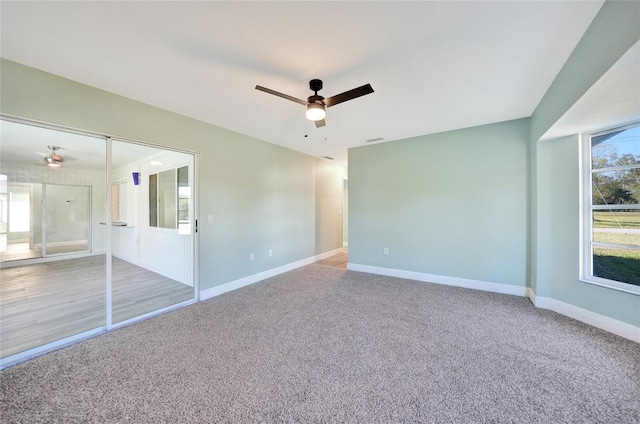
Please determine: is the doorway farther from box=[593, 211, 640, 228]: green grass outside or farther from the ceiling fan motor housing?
box=[593, 211, 640, 228]: green grass outside

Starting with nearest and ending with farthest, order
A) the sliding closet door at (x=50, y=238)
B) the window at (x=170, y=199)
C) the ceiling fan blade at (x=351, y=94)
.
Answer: the ceiling fan blade at (x=351, y=94), the sliding closet door at (x=50, y=238), the window at (x=170, y=199)

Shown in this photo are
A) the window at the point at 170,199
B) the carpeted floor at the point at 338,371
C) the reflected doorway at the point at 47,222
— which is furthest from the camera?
the reflected doorway at the point at 47,222

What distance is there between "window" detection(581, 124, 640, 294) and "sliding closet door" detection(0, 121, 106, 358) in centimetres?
573

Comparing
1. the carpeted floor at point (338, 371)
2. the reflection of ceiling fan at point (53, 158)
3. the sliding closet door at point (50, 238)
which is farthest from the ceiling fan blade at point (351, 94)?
the reflection of ceiling fan at point (53, 158)

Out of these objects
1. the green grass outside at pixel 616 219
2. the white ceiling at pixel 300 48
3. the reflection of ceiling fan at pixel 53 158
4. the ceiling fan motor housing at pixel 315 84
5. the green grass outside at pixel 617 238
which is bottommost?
the green grass outside at pixel 617 238

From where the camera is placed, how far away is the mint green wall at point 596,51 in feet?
4.28

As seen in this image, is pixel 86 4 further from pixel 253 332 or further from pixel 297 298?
pixel 297 298

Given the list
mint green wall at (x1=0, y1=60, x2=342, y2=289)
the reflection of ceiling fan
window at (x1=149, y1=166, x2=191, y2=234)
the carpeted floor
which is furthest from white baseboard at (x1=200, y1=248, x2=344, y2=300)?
the reflection of ceiling fan

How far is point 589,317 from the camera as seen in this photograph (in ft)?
8.52

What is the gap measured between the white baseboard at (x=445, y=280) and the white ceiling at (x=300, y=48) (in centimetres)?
266

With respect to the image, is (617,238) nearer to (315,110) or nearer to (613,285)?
(613,285)

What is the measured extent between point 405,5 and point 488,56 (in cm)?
105

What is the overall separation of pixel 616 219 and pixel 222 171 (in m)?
5.10

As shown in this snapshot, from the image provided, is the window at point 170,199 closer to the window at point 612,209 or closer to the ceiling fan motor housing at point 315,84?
the ceiling fan motor housing at point 315,84
